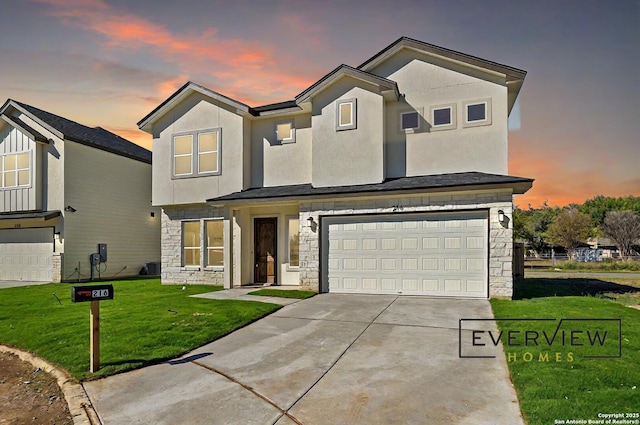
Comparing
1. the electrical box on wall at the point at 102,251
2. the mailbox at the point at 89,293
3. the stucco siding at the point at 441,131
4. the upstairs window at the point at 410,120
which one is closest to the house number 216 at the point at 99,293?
the mailbox at the point at 89,293

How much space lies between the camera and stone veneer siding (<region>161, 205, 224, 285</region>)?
15516 mm

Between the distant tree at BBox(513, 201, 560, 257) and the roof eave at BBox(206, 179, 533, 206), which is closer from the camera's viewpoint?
the roof eave at BBox(206, 179, 533, 206)

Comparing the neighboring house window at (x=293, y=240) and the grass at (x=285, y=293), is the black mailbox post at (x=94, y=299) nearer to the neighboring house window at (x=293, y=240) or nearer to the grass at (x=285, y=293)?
the grass at (x=285, y=293)

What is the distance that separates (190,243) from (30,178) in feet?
29.9

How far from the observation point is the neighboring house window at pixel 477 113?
40.1ft

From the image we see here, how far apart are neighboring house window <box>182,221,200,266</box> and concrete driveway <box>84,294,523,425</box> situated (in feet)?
29.0

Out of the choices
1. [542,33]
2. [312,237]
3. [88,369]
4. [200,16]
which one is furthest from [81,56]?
[542,33]

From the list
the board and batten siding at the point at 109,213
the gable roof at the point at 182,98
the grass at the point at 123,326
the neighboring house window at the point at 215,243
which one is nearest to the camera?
the grass at the point at 123,326

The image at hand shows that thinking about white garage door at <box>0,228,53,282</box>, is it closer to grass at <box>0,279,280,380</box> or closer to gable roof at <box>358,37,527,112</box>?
grass at <box>0,279,280,380</box>

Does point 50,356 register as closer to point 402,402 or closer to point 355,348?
point 355,348

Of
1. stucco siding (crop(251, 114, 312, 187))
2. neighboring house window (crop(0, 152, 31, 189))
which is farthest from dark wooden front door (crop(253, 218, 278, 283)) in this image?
neighboring house window (crop(0, 152, 31, 189))

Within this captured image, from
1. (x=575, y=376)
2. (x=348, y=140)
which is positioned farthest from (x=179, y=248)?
(x=575, y=376)

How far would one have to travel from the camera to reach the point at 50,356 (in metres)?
6.42

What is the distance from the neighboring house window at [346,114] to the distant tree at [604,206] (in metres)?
59.4
